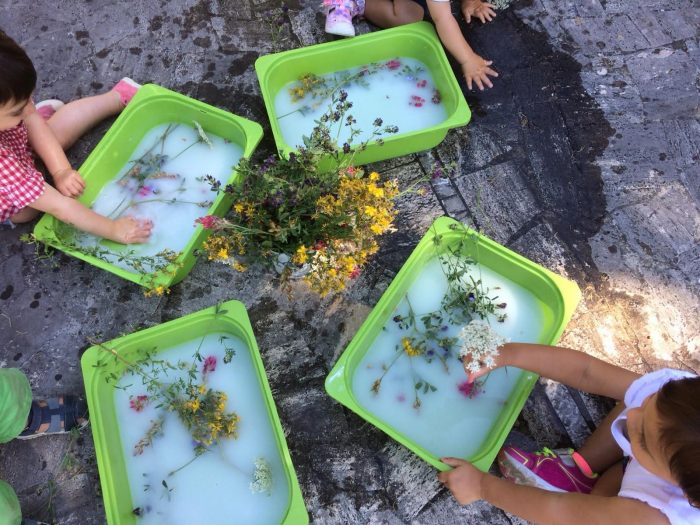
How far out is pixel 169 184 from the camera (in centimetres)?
193

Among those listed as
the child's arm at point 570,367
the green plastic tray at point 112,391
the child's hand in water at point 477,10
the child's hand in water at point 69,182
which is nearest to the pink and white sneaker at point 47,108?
the child's hand in water at point 69,182

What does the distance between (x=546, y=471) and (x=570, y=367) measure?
32 centimetres

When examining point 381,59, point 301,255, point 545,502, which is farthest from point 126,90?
point 545,502

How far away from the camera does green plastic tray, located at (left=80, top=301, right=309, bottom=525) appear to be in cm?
143

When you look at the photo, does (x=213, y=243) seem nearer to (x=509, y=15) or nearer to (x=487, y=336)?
(x=487, y=336)

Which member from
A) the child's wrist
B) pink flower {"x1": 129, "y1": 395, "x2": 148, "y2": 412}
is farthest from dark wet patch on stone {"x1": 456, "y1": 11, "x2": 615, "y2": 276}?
the child's wrist

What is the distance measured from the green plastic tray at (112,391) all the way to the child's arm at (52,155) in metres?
0.58

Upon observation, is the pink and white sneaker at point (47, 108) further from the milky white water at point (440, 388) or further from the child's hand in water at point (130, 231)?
the milky white water at point (440, 388)

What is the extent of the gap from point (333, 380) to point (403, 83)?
1193 mm

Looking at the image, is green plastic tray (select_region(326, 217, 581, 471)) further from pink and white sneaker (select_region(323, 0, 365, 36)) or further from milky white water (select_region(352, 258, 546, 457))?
pink and white sneaker (select_region(323, 0, 365, 36))

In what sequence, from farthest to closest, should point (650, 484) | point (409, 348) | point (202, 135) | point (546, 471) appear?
1. point (202, 135)
2. point (409, 348)
3. point (546, 471)
4. point (650, 484)

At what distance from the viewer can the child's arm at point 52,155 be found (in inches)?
69.9

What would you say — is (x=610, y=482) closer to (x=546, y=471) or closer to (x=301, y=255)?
(x=546, y=471)

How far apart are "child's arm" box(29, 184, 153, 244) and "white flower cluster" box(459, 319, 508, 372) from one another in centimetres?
111
